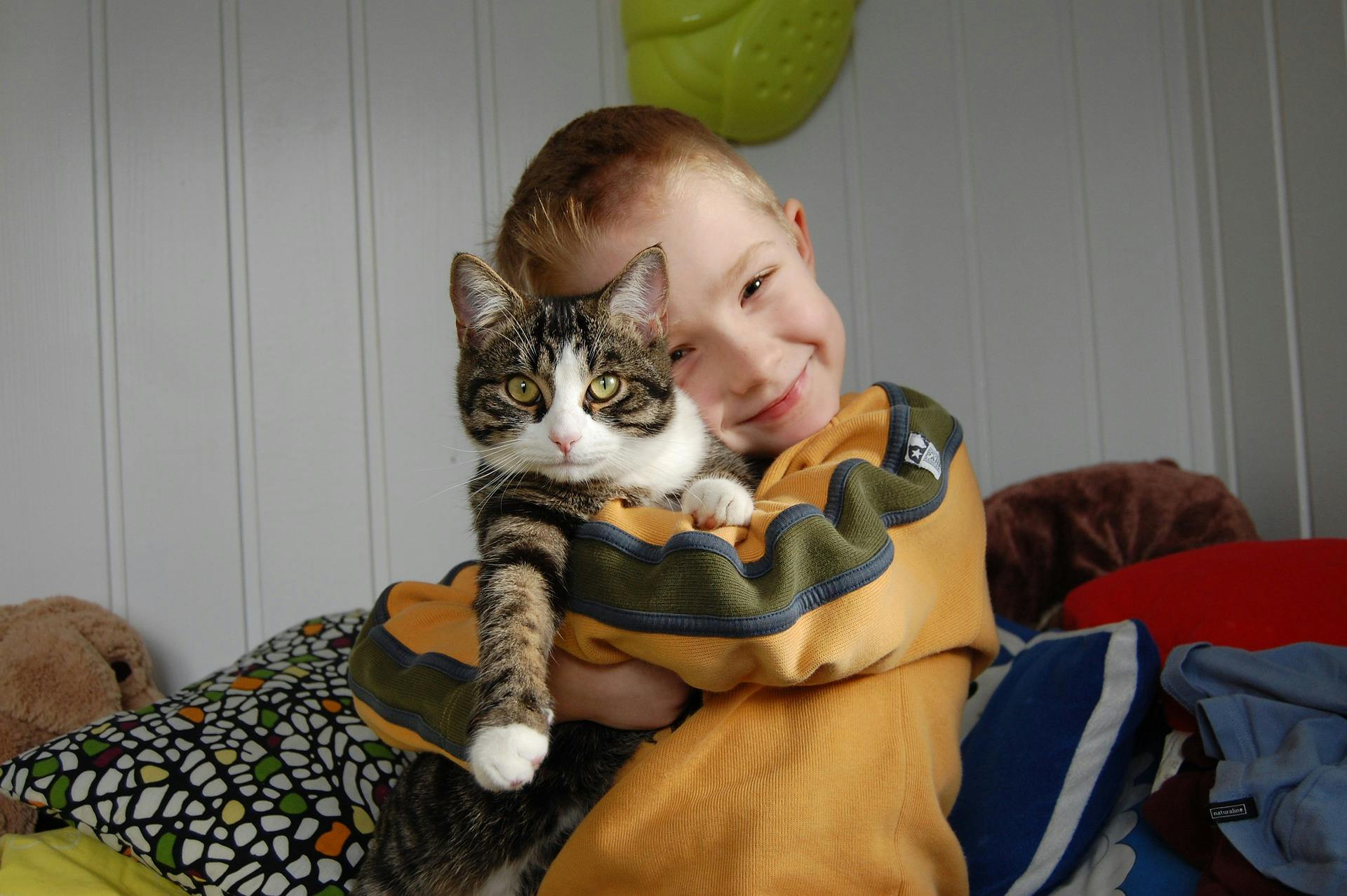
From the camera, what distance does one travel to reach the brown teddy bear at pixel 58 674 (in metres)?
1.57

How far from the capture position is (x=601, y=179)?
4.36ft

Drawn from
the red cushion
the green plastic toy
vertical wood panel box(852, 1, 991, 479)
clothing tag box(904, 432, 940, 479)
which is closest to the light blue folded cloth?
the red cushion

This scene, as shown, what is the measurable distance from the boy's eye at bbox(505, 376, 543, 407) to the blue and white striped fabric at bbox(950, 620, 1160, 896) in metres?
0.75

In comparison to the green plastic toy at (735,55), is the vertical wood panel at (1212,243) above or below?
below

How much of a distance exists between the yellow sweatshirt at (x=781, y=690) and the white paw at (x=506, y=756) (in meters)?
0.16

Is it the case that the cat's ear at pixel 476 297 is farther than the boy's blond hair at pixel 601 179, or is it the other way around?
the boy's blond hair at pixel 601 179

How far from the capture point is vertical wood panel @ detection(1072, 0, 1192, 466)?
82.7 inches

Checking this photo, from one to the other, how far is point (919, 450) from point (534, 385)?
1.59 ft

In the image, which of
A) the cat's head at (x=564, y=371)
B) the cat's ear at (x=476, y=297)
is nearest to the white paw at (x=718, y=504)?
the cat's head at (x=564, y=371)

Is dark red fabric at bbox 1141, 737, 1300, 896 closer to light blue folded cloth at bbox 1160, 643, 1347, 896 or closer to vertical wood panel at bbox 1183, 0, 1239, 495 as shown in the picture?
light blue folded cloth at bbox 1160, 643, 1347, 896

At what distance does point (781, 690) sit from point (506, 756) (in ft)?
1.07

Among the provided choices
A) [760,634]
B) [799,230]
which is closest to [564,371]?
[760,634]

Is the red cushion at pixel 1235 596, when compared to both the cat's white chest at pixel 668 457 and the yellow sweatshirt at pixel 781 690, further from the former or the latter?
the cat's white chest at pixel 668 457

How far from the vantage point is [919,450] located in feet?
3.58
